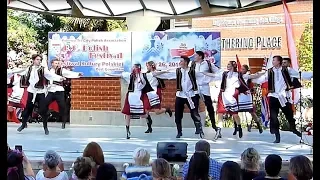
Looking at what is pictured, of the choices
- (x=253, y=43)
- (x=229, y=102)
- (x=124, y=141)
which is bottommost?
(x=124, y=141)

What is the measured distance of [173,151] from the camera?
4953 mm

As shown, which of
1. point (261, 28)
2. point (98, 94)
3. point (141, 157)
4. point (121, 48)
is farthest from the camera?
point (261, 28)

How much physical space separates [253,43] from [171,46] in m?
6.75

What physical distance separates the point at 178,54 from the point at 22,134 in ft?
11.8

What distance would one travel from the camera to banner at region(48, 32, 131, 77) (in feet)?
37.8

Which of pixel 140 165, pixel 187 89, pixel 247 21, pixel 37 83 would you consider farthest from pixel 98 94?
pixel 140 165

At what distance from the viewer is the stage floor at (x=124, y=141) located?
22.1 ft

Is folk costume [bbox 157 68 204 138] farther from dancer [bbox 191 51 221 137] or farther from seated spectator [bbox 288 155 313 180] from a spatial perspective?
seated spectator [bbox 288 155 313 180]

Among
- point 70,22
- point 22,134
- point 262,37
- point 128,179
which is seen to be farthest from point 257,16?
point 128,179

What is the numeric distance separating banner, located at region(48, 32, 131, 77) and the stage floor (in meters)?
1.28

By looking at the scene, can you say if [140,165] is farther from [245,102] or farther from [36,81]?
[36,81]

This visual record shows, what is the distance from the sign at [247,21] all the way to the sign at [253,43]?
18.8 inches
